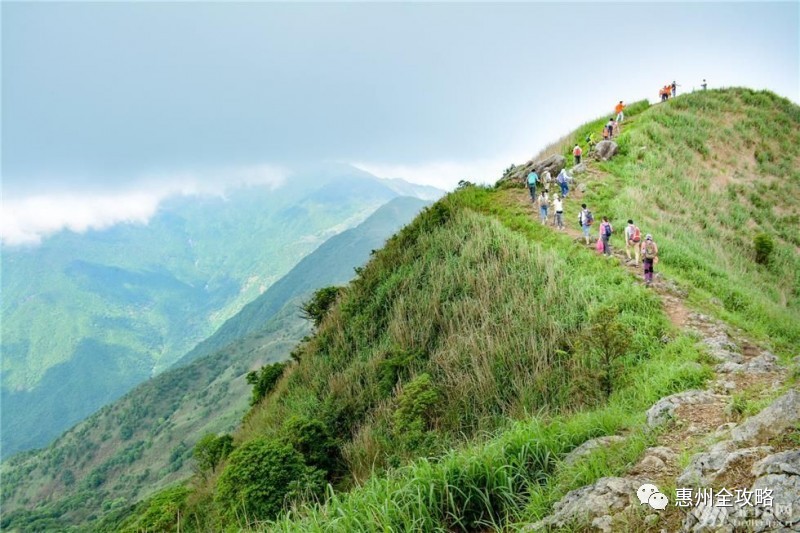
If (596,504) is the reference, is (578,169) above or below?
above

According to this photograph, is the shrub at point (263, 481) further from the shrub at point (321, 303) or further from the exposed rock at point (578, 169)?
the exposed rock at point (578, 169)

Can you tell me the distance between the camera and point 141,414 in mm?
118562

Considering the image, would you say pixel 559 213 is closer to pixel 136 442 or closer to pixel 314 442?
pixel 314 442

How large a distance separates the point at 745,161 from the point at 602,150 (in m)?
8.70

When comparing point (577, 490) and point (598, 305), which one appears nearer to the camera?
point (577, 490)

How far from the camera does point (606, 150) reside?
904 inches

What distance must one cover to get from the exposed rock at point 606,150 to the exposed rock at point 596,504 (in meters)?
21.3

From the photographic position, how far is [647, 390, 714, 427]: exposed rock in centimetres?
562

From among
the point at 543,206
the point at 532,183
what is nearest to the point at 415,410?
the point at 543,206

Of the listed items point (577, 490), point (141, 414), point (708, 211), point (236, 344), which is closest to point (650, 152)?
point (708, 211)

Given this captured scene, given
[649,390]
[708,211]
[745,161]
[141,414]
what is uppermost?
[745,161]

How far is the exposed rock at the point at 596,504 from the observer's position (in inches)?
156

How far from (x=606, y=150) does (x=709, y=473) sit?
21865 mm

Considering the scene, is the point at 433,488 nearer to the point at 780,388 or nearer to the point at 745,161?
the point at 780,388
